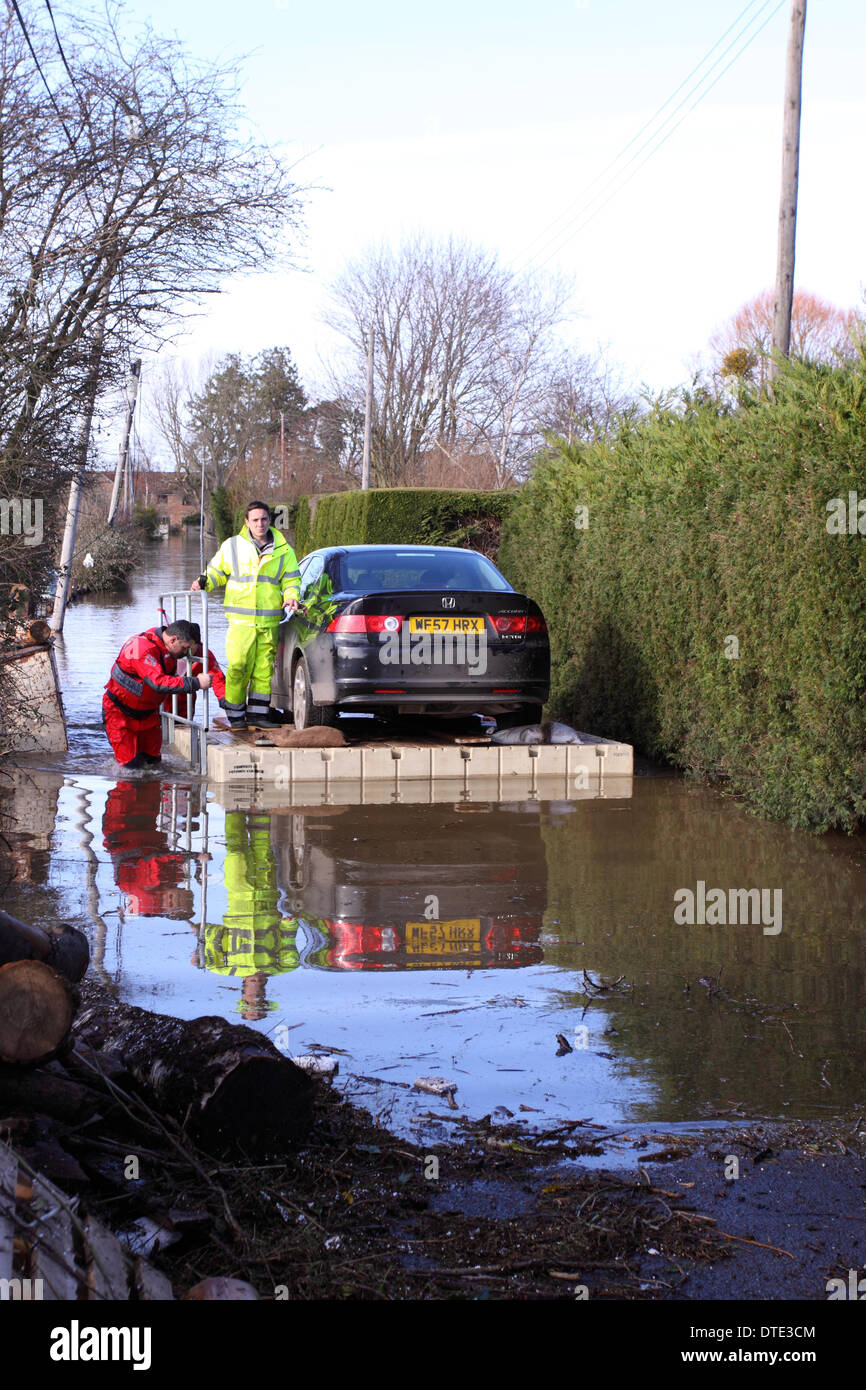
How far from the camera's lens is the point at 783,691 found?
891 cm

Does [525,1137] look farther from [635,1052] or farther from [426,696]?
[426,696]

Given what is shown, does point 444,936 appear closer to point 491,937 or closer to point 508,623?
point 491,937

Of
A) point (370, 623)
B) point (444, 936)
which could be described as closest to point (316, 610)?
point (370, 623)

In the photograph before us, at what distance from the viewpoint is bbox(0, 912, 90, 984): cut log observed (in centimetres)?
412

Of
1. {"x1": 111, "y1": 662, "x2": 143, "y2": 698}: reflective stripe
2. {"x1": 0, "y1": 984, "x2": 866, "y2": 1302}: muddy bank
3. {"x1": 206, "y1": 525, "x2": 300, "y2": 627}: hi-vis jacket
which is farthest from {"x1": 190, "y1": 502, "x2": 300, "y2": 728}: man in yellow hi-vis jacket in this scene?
{"x1": 0, "y1": 984, "x2": 866, "y2": 1302}: muddy bank

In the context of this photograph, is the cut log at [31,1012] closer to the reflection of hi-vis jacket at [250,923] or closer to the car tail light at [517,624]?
the reflection of hi-vis jacket at [250,923]

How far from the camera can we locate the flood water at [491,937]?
15.0 feet

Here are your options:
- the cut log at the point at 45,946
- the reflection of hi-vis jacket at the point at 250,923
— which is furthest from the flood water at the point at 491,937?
the cut log at the point at 45,946

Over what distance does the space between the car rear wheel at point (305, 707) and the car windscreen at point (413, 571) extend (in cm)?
82

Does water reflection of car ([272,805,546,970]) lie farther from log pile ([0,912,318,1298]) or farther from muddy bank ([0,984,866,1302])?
muddy bank ([0,984,866,1302])

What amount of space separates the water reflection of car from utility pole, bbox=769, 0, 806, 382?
765 centimetres

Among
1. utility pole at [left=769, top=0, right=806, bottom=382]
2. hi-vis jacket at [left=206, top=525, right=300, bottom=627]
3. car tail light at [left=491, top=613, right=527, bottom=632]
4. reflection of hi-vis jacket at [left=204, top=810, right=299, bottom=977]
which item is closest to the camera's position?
reflection of hi-vis jacket at [left=204, top=810, right=299, bottom=977]

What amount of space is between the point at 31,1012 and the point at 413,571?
7.79 meters
